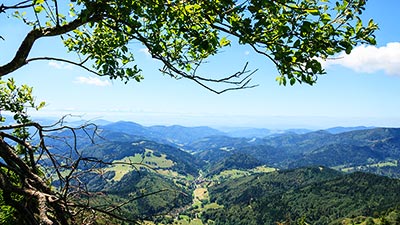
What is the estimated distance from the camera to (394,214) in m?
171

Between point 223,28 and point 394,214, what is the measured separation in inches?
7985

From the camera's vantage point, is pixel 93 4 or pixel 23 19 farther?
pixel 23 19

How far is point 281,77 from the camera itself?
4.55 m

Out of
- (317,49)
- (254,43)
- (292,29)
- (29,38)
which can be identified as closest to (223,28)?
(254,43)

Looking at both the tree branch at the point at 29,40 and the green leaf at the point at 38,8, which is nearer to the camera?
the green leaf at the point at 38,8

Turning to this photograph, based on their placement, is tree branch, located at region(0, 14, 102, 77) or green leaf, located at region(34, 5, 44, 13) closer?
green leaf, located at region(34, 5, 44, 13)

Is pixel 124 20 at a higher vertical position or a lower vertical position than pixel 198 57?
higher

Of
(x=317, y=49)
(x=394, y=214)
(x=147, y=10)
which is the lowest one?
(x=394, y=214)

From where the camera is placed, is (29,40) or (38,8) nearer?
(38,8)

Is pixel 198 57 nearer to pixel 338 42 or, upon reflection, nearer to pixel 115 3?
pixel 115 3

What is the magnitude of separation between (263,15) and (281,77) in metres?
1.00

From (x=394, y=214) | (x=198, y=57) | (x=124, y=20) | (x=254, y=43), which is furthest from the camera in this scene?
(x=394, y=214)

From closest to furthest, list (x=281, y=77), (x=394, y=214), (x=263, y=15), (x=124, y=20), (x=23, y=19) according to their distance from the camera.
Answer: (x=263, y=15)
(x=281, y=77)
(x=124, y=20)
(x=23, y=19)
(x=394, y=214)

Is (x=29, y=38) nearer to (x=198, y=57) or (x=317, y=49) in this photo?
(x=198, y=57)
